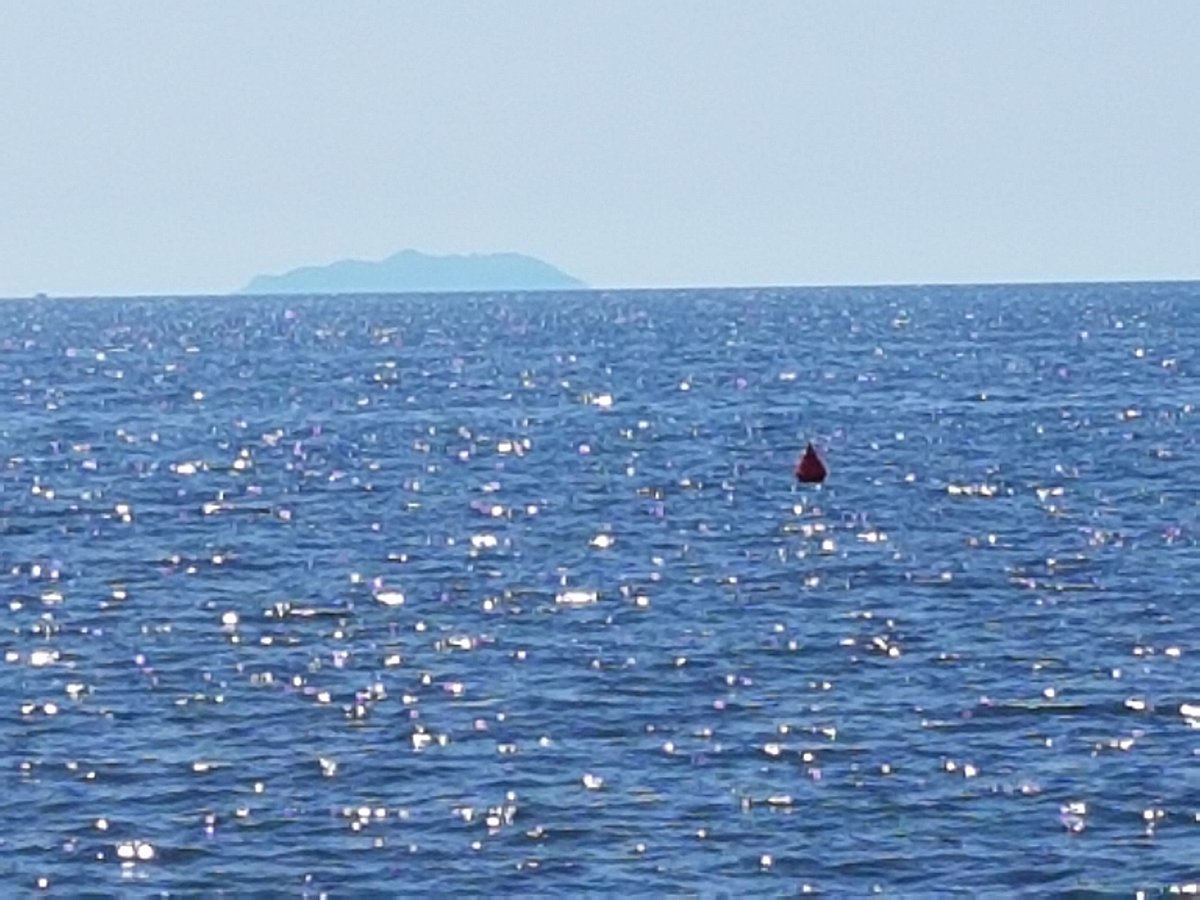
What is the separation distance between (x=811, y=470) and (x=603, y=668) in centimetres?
3587

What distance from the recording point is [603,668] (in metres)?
51.6

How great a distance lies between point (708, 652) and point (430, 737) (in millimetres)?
9262

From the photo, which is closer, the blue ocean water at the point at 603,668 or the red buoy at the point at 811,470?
the blue ocean water at the point at 603,668

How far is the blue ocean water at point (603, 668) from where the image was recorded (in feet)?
127

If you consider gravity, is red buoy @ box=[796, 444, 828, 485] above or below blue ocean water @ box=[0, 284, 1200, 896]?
above

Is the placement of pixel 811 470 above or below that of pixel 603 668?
above

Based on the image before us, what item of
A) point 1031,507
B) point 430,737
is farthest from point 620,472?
point 430,737

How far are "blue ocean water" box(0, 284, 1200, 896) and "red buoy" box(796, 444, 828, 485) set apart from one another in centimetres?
41

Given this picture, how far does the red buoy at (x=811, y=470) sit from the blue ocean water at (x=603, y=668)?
0.41m

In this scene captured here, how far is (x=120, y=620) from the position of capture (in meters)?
57.9

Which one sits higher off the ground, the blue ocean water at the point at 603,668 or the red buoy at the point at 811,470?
the red buoy at the point at 811,470

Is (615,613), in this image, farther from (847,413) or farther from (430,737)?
(847,413)

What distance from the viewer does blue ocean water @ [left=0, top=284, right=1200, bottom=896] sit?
38.7 meters

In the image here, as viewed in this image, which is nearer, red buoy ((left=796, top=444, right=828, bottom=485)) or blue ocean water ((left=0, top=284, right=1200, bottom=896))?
blue ocean water ((left=0, top=284, right=1200, bottom=896))
